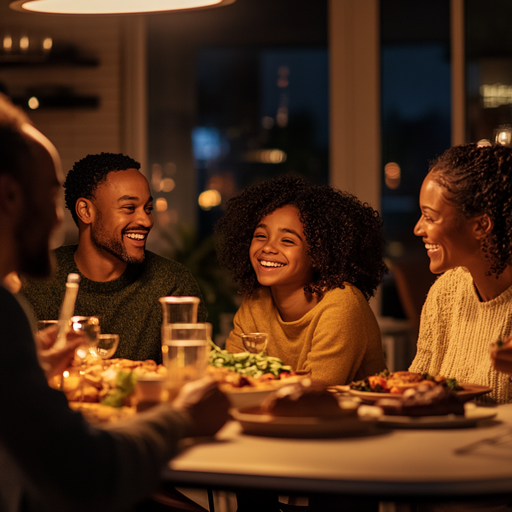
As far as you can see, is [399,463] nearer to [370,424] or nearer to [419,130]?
[370,424]

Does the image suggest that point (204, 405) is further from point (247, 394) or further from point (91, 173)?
point (91, 173)

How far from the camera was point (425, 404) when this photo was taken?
162 cm

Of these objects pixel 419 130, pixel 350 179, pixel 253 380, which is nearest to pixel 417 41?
pixel 419 130

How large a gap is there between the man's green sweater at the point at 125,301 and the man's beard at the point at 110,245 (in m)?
0.07

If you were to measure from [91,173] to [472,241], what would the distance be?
57.0 inches

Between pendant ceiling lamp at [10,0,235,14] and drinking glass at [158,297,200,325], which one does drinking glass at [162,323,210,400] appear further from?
pendant ceiling lamp at [10,0,235,14]

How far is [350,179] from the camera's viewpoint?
18.6 feet

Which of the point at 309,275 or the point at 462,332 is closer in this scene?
the point at 462,332

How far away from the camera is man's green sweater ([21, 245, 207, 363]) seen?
2.75 metres

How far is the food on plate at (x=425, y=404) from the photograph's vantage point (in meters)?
1.62

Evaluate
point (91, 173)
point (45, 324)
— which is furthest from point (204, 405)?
point (91, 173)

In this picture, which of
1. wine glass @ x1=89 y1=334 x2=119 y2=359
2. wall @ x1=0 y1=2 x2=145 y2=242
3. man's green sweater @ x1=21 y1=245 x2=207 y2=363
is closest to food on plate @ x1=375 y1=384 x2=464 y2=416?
wine glass @ x1=89 y1=334 x2=119 y2=359

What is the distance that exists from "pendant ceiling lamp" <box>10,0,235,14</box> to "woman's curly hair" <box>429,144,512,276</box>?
0.87m

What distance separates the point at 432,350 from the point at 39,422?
5.12ft
